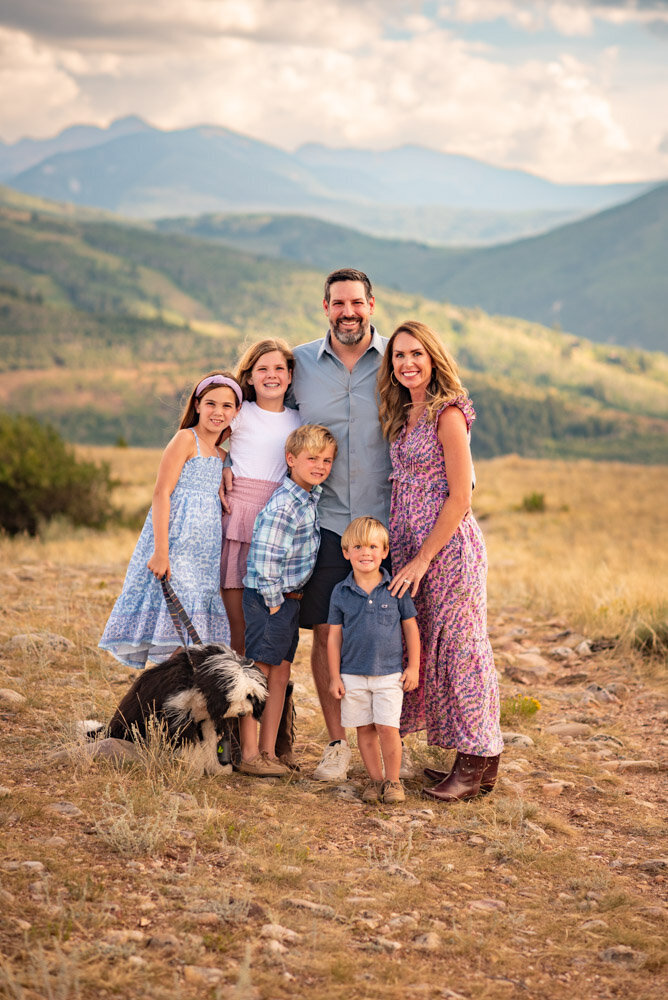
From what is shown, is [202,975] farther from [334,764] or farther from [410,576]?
[410,576]

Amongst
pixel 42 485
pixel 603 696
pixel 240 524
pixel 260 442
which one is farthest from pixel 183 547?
pixel 42 485

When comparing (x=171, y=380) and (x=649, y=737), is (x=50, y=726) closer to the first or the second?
(x=649, y=737)

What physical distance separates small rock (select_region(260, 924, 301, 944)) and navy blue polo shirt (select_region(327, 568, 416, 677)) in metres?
1.60

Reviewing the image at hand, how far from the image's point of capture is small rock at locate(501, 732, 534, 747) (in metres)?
5.61

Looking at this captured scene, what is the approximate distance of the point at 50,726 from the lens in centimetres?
504

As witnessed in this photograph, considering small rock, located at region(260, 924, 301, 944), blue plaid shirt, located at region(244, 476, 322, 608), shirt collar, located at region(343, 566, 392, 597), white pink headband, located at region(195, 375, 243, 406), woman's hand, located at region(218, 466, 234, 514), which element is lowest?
small rock, located at region(260, 924, 301, 944)

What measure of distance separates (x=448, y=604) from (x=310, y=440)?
115 cm

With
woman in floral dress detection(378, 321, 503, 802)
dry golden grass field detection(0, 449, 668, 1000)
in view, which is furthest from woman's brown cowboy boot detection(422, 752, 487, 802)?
dry golden grass field detection(0, 449, 668, 1000)

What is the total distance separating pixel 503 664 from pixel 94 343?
128m

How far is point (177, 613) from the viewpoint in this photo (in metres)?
4.78

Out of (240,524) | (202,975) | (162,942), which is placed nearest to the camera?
(202,975)

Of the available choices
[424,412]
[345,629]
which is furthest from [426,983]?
[424,412]

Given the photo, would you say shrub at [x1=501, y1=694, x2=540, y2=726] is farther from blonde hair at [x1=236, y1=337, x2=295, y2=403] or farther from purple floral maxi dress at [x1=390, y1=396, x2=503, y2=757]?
blonde hair at [x1=236, y1=337, x2=295, y2=403]

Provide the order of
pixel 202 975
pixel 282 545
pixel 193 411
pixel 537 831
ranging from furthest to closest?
pixel 193 411
pixel 282 545
pixel 537 831
pixel 202 975
